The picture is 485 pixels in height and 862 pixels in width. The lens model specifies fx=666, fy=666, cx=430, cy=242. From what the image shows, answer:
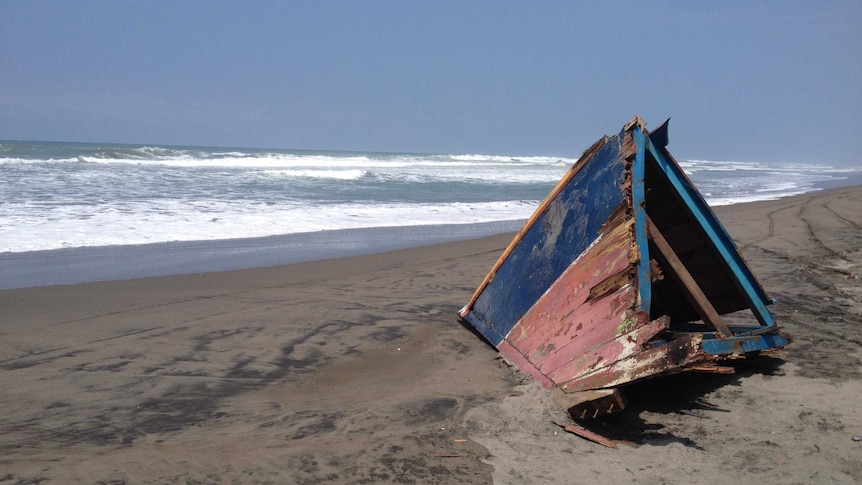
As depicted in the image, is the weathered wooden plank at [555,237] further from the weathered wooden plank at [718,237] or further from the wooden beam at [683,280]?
the weathered wooden plank at [718,237]

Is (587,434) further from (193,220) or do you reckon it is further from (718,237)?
(193,220)

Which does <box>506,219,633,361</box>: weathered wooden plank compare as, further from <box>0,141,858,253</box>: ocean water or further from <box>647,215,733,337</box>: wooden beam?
<box>0,141,858,253</box>: ocean water

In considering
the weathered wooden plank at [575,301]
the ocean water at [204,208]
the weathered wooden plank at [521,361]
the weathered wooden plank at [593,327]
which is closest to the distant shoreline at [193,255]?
the ocean water at [204,208]

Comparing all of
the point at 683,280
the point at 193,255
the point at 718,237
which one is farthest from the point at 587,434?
the point at 193,255

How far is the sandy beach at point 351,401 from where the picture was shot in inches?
111

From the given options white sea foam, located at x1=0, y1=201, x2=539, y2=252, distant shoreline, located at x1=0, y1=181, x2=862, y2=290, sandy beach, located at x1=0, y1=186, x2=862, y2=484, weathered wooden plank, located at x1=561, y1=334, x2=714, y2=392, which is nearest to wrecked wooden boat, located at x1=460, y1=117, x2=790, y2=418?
weathered wooden plank, located at x1=561, y1=334, x2=714, y2=392

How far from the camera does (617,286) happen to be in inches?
129

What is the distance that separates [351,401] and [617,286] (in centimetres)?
→ 154

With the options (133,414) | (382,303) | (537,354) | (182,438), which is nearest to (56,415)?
(133,414)

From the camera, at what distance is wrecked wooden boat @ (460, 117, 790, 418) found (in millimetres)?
3080

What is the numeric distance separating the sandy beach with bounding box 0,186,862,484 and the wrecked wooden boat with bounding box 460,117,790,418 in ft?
0.73

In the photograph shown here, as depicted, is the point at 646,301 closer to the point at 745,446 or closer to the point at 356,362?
the point at 745,446

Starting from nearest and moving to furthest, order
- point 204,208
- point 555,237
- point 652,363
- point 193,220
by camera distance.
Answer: point 652,363
point 555,237
point 193,220
point 204,208

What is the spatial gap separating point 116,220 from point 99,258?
2.86m
